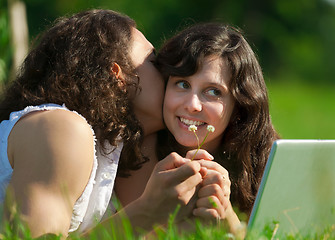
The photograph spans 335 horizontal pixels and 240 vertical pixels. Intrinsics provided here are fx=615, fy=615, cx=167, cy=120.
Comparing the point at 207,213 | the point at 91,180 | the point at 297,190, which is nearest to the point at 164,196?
the point at 207,213

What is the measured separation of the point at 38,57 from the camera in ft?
10.1

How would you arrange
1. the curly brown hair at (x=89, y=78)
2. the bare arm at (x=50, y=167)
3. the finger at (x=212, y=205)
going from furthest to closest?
the curly brown hair at (x=89, y=78), the finger at (x=212, y=205), the bare arm at (x=50, y=167)

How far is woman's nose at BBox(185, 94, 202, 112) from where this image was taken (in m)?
2.93

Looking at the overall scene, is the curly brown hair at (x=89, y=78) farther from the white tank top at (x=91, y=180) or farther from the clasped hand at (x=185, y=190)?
the clasped hand at (x=185, y=190)

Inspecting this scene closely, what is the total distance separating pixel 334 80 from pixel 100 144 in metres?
22.0

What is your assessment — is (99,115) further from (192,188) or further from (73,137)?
(192,188)

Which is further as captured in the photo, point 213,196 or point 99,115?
point 99,115

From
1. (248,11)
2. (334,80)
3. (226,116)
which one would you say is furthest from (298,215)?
(248,11)

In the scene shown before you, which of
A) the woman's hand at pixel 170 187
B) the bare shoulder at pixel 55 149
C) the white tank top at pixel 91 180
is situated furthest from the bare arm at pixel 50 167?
the woman's hand at pixel 170 187

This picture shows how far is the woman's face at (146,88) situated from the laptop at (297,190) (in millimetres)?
954

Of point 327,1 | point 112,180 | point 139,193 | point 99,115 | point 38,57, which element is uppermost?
point 38,57

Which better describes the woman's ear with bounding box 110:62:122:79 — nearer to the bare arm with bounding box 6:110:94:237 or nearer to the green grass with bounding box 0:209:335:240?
the bare arm with bounding box 6:110:94:237

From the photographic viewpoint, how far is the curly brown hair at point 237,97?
3.07 metres

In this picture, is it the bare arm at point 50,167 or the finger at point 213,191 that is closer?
the bare arm at point 50,167
